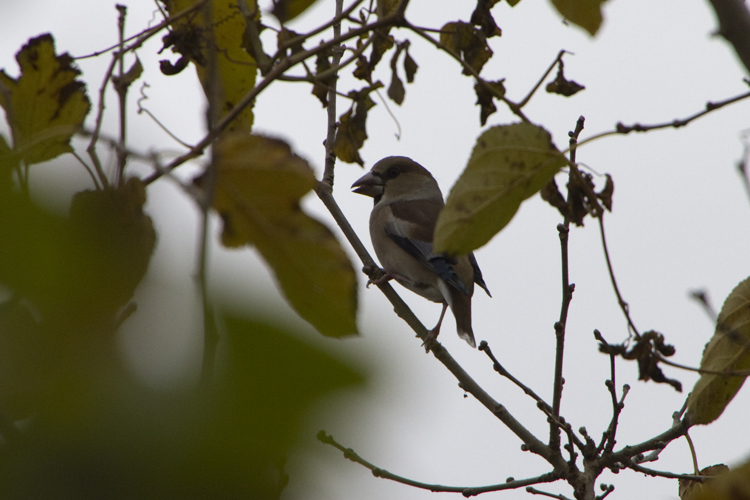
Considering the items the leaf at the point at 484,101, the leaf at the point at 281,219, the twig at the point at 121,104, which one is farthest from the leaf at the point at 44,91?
the leaf at the point at 484,101

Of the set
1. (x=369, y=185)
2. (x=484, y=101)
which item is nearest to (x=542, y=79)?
(x=484, y=101)

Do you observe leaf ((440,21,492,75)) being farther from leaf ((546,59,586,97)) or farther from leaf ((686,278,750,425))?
leaf ((686,278,750,425))

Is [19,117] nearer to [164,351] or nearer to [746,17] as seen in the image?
[164,351]

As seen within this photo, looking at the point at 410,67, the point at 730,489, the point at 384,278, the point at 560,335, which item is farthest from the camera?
the point at 384,278

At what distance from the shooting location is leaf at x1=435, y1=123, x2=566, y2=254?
1.51 metres

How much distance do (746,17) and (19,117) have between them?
128 centimetres

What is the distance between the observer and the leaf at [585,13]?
1.54 metres

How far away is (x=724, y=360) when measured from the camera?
1.83 metres

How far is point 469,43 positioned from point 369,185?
16.0 ft

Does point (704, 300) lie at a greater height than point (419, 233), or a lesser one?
lesser

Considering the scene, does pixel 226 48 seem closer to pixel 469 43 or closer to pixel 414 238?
pixel 469 43

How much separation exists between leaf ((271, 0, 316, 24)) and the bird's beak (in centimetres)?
553

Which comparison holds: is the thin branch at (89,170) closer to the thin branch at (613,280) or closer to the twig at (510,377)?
the thin branch at (613,280)

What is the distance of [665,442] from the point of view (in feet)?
11.0
